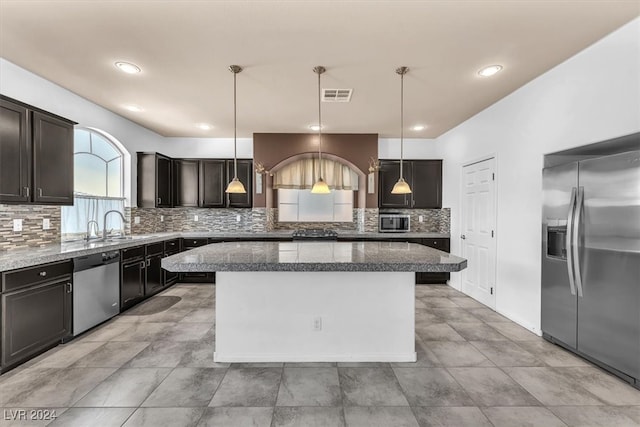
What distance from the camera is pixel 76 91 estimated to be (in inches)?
143

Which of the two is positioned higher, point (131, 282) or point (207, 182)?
point (207, 182)

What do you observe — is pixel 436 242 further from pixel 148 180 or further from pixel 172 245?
pixel 148 180

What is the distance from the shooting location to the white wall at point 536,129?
2379 millimetres

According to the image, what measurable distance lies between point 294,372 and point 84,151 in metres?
4.09

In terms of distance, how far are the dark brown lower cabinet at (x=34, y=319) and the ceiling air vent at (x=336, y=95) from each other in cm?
341

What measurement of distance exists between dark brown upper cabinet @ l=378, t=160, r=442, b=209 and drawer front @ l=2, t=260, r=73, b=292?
4657 millimetres

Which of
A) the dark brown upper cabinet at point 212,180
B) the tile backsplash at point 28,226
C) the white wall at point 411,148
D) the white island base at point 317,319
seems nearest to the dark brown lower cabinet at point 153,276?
the tile backsplash at point 28,226

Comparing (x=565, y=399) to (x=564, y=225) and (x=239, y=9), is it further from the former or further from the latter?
(x=239, y=9)

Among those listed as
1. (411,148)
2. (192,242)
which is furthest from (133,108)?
(411,148)

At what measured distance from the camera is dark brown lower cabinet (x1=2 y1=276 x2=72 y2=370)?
239cm

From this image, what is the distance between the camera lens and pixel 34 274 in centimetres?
259

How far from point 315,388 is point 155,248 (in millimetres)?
3534

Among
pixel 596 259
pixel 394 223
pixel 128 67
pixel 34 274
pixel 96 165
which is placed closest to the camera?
pixel 596 259

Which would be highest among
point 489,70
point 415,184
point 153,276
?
point 489,70
